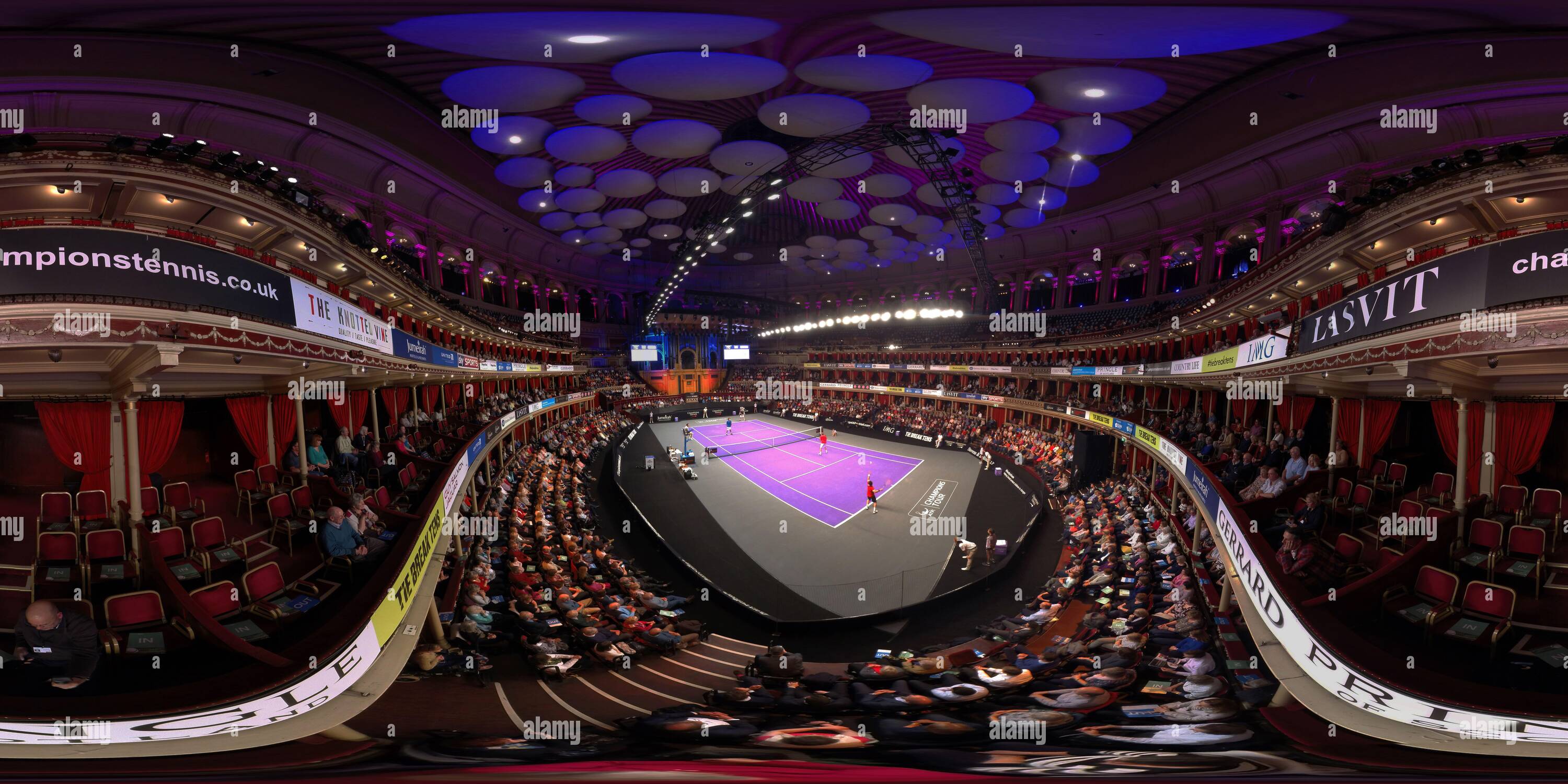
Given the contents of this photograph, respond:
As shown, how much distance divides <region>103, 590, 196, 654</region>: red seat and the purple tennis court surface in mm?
14551

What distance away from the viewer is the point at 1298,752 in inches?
93.2

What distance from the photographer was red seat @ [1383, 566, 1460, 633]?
4.63 metres

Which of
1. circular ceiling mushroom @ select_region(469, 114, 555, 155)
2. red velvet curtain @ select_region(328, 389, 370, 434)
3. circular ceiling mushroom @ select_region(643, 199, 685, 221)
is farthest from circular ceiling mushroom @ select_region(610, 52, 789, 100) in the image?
circular ceiling mushroom @ select_region(643, 199, 685, 221)

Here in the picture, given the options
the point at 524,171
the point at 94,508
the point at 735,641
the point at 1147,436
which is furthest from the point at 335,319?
the point at 1147,436

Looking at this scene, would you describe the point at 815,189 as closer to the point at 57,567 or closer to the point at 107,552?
the point at 107,552

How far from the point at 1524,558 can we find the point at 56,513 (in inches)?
674

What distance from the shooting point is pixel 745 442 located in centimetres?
3338

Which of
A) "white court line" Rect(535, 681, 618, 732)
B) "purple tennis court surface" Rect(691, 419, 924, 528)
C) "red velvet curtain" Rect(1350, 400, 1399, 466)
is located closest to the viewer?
"white court line" Rect(535, 681, 618, 732)

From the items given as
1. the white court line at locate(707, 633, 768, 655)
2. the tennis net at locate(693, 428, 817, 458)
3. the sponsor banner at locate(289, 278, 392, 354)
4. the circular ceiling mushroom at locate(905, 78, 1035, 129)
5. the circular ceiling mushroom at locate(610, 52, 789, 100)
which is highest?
the circular ceiling mushroom at locate(905, 78, 1035, 129)

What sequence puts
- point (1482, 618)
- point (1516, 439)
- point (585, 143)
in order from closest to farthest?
1. point (1482, 618)
2. point (1516, 439)
3. point (585, 143)

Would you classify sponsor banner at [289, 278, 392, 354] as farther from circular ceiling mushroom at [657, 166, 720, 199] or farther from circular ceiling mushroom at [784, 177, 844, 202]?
circular ceiling mushroom at [784, 177, 844, 202]

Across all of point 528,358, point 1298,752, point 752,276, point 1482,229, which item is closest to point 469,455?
point 1298,752

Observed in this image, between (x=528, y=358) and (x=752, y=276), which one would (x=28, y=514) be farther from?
(x=752, y=276)

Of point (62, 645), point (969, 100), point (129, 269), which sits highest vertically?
point (969, 100)
